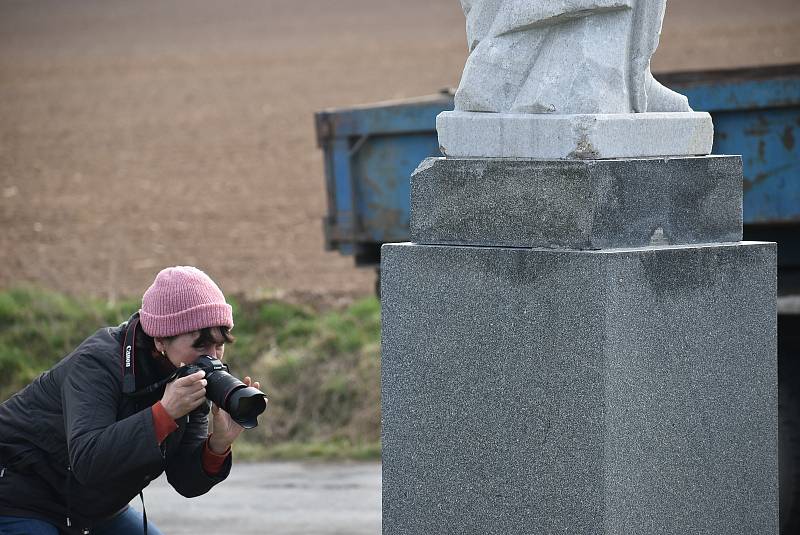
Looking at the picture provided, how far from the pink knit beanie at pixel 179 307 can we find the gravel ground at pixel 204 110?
803 centimetres

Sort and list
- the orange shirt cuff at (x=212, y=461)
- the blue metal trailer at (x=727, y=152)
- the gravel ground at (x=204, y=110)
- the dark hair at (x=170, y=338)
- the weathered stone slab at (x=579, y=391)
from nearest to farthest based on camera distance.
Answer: the weathered stone slab at (x=579, y=391) < the dark hair at (x=170, y=338) < the orange shirt cuff at (x=212, y=461) < the blue metal trailer at (x=727, y=152) < the gravel ground at (x=204, y=110)

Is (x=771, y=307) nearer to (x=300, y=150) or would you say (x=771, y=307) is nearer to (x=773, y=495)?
(x=773, y=495)

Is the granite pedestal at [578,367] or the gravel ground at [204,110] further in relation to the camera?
the gravel ground at [204,110]

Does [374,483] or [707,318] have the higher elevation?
[707,318]

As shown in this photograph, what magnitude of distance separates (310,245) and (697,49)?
16.1 metres

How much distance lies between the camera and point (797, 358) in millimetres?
7457

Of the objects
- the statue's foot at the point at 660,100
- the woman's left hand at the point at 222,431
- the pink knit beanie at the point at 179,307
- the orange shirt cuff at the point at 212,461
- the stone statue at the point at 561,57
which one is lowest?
the orange shirt cuff at the point at 212,461

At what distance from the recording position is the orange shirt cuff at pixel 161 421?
4223 millimetres

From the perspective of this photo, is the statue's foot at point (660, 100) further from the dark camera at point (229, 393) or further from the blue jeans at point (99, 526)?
the blue jeans at point (99, 526)

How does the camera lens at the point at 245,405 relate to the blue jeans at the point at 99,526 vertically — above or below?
above


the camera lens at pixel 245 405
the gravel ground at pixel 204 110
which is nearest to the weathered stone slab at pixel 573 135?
the camera lens at pixel 245 405

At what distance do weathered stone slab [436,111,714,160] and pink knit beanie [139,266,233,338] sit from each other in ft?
3.12

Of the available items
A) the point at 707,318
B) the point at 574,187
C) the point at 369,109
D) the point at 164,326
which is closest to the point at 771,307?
the point at 707,318

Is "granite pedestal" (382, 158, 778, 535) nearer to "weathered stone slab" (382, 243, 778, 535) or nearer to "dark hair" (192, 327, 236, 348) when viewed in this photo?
"weathered stone slab" (382, 243, 778, 535)
